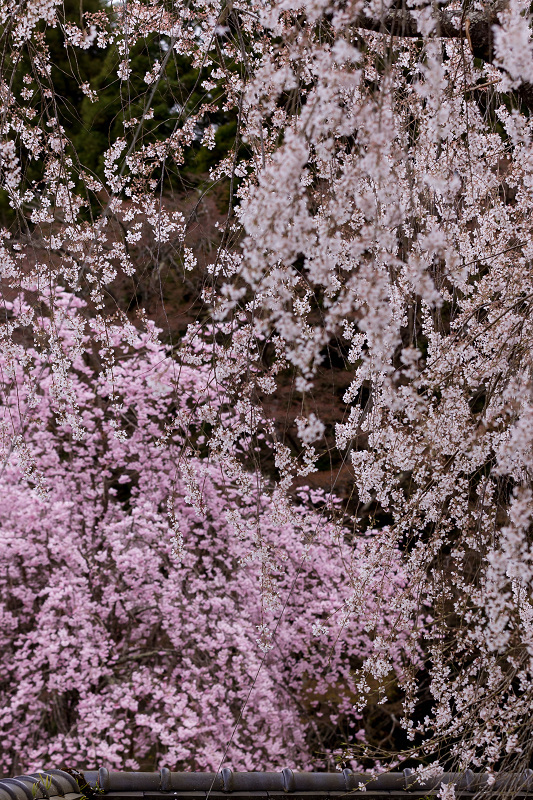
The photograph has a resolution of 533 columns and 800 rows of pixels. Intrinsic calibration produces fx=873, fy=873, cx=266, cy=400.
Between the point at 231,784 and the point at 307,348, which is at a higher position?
the point at 307,348

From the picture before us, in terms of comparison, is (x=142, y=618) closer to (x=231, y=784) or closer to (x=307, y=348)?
(x=231, y=784)

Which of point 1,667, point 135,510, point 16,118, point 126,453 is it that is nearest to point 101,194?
point 126,453

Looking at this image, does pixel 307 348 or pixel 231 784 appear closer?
pixel 307 348

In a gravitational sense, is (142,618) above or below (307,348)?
above

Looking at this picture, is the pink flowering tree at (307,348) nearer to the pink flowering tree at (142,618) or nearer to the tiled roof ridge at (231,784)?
the pink flowering tree at (142,618)

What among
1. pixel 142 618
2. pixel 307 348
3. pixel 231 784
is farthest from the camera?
pixel 142 618

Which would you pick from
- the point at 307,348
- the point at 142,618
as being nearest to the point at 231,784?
the point at 142,618

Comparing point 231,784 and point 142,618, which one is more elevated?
point 142,618

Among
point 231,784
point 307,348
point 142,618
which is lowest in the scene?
point 231,784

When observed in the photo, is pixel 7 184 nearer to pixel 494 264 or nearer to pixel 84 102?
pixel 494 264

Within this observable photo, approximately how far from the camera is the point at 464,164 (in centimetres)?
251

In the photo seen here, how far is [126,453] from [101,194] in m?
3.15

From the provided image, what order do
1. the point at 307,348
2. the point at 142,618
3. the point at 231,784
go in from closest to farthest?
1. the point at 307,348
2. the point at 231,784
3. the point at 142,618

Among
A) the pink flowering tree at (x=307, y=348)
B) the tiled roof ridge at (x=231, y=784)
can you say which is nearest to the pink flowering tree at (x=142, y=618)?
the pink flowering tree at (x=307, y=348)
